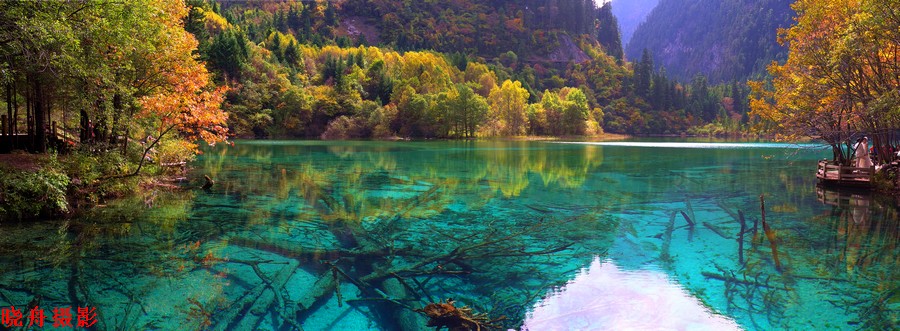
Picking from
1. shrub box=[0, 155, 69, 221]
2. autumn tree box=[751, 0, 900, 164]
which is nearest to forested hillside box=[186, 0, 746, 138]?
autumn tree box=[751, 0, 900, 164]

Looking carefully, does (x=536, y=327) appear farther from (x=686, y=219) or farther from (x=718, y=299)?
Result: (x=686, y=219)

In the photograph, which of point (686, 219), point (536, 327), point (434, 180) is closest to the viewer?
point (536, 327)

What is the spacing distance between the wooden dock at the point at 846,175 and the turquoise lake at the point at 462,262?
7.82 feet

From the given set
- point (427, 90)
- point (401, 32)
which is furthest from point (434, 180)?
point (401, 32)

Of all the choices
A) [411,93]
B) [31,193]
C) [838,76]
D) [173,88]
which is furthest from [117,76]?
[411,93]

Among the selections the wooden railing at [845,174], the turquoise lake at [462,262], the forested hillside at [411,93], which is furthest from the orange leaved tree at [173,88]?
the forested hillside at [411,93]

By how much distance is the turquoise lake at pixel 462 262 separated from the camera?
718cm

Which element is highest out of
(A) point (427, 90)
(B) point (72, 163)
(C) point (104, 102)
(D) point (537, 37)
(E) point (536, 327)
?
(D) point (537, 37)

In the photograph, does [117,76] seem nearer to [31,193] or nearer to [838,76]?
[31,193]

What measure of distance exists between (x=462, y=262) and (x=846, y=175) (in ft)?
65.7

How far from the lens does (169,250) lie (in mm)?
10227

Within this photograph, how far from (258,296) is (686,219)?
12.0m

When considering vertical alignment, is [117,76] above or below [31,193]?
above

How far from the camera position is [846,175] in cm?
2097
